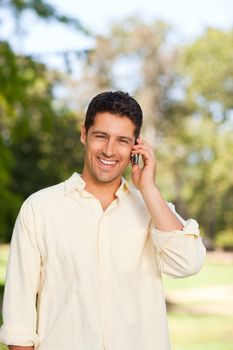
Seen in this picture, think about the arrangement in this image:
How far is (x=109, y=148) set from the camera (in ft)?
8.49

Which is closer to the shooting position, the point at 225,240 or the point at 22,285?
the point at 22,285

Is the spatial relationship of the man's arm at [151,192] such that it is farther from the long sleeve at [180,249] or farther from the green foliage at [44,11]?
the green foliage at [44,11]

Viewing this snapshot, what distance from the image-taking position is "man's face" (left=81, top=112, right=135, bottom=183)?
8.50 ft

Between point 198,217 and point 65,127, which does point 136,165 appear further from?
point 198,217

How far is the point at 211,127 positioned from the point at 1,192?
1100 inches

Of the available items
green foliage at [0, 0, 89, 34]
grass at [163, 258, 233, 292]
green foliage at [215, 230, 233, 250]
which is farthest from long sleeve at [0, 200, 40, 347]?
green foliage at [215, 230, 233, 250]

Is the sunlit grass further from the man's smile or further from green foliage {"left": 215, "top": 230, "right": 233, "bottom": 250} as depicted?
the man's smile

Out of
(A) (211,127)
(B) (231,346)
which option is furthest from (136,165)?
(A) (211,127)

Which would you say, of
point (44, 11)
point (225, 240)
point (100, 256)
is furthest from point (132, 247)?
point (225, 240)

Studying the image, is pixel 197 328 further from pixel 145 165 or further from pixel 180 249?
pixel 180 249

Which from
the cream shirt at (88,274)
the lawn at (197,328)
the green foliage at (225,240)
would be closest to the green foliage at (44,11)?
the lawn at (197,328)

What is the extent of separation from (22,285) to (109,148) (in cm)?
54

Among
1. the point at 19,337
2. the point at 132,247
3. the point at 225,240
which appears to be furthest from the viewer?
the point at 225,240

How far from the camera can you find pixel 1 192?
15281 mm
